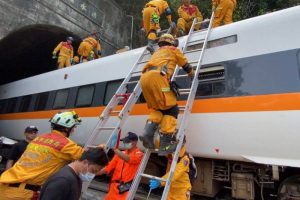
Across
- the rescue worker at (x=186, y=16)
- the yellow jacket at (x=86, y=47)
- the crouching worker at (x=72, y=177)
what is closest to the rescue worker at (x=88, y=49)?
the yellow jacket at (x=86, y=47)

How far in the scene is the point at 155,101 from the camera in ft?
12.7

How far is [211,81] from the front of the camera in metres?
5.03

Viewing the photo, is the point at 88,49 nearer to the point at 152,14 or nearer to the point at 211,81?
the point at 152,14

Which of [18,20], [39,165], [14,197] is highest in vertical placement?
[18,20]

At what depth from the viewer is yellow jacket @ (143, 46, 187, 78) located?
13.5ft

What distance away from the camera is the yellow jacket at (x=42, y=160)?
9.46ft

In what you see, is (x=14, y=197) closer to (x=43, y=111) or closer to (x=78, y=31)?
(x=43, y=111)

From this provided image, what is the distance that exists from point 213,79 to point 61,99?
4585 millimetres

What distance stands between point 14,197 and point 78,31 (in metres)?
10.4

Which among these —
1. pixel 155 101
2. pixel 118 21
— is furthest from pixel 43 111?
pixel 118 21

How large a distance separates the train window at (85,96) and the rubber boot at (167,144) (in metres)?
3.73

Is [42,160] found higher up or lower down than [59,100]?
lower down

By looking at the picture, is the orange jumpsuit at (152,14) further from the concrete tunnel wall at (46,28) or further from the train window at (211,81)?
the concrete tunnel wall at (46,28)

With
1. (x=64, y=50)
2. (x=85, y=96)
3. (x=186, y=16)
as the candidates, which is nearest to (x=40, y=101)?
(x=85, y=96)
